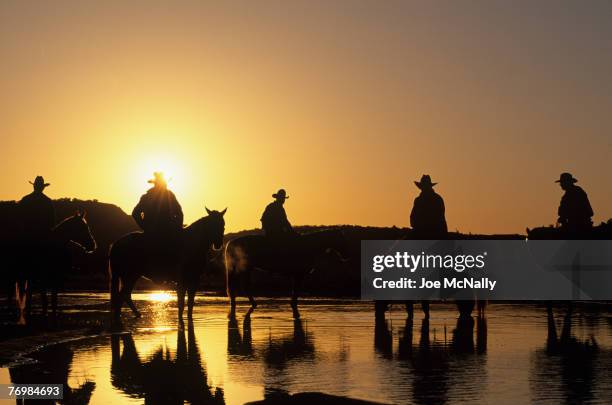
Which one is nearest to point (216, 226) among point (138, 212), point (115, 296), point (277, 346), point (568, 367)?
point (138, 212)

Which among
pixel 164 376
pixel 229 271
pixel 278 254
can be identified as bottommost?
pixel 164 376

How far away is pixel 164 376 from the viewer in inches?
520

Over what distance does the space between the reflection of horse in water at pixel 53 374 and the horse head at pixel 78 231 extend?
24.1 ft

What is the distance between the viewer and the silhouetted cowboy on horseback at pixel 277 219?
28.7 metres

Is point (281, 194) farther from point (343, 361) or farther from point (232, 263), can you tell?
point (343, 361)

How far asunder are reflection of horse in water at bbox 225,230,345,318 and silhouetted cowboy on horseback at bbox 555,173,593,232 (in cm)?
583

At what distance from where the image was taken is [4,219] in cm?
2556

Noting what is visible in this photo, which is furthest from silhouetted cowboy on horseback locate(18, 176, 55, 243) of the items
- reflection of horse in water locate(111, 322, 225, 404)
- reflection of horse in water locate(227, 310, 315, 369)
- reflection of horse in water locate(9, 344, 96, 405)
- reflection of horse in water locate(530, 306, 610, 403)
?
reflection of horse in water locate(530, 306, 610, 403)

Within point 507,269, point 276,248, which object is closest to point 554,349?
point 276,248

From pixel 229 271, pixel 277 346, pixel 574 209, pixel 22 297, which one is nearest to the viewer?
pixel 277 346

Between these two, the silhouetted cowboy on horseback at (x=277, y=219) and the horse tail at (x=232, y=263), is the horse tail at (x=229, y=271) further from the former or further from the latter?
the silhouetted cowboy on horseback at (x=277, y=219)

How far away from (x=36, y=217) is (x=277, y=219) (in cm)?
731

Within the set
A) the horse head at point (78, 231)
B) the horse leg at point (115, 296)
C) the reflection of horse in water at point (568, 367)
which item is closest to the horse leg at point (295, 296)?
the horse leg at point (115, 296)

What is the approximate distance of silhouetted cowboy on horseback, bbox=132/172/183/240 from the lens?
79.3ft
